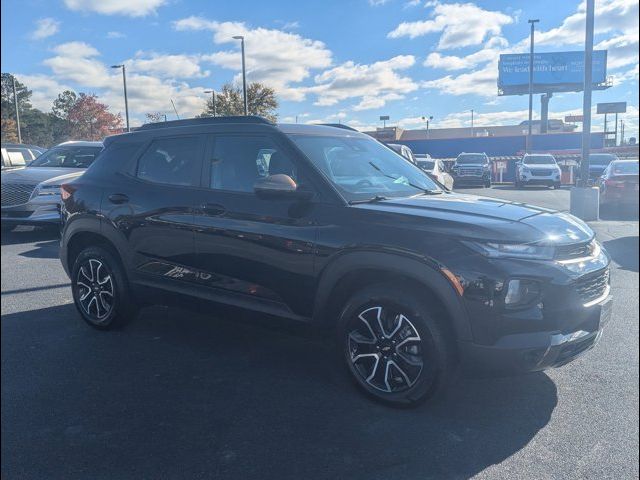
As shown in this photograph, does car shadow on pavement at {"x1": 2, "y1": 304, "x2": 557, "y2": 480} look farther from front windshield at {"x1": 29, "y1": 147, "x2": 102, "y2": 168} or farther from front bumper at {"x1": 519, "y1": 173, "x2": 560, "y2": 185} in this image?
front bumper at {"x1": 519, "y1": 173, "x2": 560, "y2": 185}

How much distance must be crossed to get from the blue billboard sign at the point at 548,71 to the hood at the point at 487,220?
57.1 meters

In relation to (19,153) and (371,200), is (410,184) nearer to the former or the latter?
(371,200)

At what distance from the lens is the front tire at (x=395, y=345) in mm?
3148

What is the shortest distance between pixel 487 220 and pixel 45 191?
4.18 m

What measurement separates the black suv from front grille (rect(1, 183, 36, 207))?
375mm

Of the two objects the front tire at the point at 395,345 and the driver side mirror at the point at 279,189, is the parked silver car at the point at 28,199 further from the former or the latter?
the front tire at the point at 395,345

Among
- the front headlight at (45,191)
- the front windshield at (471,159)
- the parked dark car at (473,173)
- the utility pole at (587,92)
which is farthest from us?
the front windshield at (471,159)

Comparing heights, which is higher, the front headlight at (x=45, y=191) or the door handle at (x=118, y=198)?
the front headlight at (x=45, y=191)

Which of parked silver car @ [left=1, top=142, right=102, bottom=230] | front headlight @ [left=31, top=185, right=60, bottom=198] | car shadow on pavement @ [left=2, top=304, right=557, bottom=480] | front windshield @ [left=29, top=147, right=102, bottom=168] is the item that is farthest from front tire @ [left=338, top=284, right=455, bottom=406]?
front windshield @ [left=29, top=147, right=102, bottom=168]

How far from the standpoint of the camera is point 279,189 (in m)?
3.52

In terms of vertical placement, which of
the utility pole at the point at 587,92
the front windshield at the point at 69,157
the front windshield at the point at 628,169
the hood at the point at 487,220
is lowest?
the hood at the point at 487,220

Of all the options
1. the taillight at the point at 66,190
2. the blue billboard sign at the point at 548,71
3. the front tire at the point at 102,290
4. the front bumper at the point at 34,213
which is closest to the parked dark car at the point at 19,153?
the front bumper at the point at 34,213

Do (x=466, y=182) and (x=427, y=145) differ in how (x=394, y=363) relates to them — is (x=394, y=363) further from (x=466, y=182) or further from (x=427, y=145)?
(x=427, y=145)

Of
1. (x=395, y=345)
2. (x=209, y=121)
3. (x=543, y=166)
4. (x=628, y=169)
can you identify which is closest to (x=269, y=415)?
(x=395, y=345)
